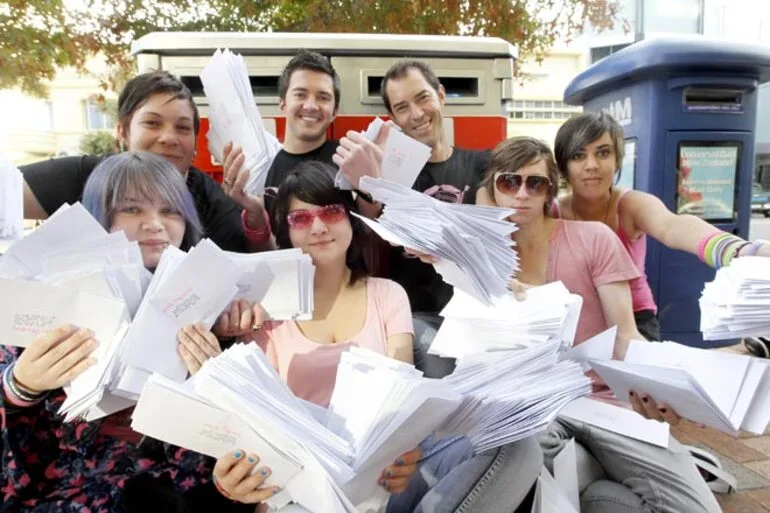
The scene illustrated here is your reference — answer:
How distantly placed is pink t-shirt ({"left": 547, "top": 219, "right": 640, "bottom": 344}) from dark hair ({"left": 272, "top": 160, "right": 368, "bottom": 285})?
62cm

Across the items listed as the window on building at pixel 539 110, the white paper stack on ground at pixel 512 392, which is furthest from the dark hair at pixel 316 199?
the window on building at pixel 539 110

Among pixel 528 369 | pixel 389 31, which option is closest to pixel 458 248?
pixel 528 369

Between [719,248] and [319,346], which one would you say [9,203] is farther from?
[719,248]

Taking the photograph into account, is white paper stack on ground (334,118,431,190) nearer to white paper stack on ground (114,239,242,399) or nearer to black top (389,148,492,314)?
black top (389,148,492,314)

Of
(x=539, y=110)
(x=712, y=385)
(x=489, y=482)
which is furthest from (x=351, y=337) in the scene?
(x=539, y=110)

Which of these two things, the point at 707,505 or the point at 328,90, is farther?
the point at 328,90

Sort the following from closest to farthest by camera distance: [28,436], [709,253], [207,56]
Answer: [28,436] → [709,253] → [207,56]

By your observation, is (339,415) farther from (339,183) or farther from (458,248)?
(339,183)

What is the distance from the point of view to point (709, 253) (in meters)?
1.45

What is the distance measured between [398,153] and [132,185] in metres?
0.77

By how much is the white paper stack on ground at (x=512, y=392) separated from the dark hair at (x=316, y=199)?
0.67 metres

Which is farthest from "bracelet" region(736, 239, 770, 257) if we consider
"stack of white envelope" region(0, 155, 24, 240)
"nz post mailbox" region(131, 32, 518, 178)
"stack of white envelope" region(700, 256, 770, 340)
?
"stack of white envelope" region(0, 155, 24, 240)

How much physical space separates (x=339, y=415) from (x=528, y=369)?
0.40m

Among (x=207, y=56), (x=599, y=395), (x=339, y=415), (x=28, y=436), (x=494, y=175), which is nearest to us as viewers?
(x=339, y=415)
